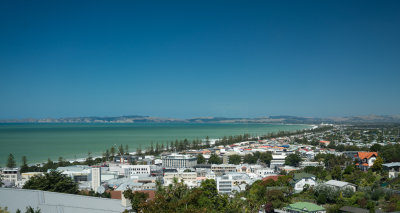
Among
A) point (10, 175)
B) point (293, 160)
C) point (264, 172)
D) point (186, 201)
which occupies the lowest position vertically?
point (264, 172)

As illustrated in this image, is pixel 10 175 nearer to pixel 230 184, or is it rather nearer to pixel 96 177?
pixel 96 177

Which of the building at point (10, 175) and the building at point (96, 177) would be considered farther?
the building at point (10, 175)

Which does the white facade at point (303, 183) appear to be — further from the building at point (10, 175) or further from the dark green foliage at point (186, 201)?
the building at point (10, 175)

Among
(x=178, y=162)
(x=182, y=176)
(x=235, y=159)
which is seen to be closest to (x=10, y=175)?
(x=182, y=176)

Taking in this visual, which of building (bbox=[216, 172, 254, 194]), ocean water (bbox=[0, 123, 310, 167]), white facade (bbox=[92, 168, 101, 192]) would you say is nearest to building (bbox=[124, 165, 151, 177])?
white facade (bbox=[92, 168, 101, 192])

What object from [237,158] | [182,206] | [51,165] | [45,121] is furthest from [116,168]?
[45,121]

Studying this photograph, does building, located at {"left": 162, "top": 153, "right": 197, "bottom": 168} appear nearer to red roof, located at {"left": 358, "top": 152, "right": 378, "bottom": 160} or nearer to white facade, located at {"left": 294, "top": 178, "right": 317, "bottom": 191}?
red roof, located at {"left": 358, "top": 152, "right": 378, "bottom": 160}

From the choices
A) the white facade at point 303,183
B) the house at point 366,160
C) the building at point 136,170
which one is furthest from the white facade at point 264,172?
the building at point 136,170
